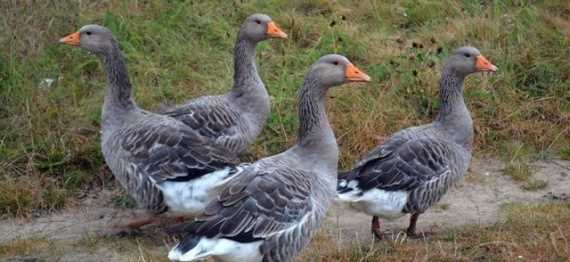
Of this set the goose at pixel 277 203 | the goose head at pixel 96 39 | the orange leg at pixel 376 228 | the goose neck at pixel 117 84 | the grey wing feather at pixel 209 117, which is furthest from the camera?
the grey wing feather at pixel 209 117

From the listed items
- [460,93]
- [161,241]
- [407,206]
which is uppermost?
[460,93]

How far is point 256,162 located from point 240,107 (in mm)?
1713

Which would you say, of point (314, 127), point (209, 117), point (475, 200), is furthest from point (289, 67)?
point (314, 127)

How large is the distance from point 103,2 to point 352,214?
3.53 m

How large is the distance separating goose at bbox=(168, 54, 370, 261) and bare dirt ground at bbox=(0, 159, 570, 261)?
26.7 inches

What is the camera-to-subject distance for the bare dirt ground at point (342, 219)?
5.94m

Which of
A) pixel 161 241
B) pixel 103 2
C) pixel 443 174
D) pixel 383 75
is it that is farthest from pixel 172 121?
pixel 103 2

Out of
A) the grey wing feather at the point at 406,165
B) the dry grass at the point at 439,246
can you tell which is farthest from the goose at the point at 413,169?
the dry grass at the point at 439,246

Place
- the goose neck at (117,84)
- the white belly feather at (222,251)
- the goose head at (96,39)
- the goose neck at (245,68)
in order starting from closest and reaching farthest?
the white belly feather at (222,251), the goose neck at (117,84), the goose head at (96,39), the goose neck at (245,68)

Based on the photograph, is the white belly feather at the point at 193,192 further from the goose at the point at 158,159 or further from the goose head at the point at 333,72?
the goose head at the point at 333,72

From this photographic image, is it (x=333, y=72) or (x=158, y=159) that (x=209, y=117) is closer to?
(x=158, y=159)

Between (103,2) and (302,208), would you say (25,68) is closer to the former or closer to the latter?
(103,2)

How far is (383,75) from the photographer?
25.7 feet

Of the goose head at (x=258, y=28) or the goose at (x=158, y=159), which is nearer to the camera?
the goose at (x=158, y=159)
